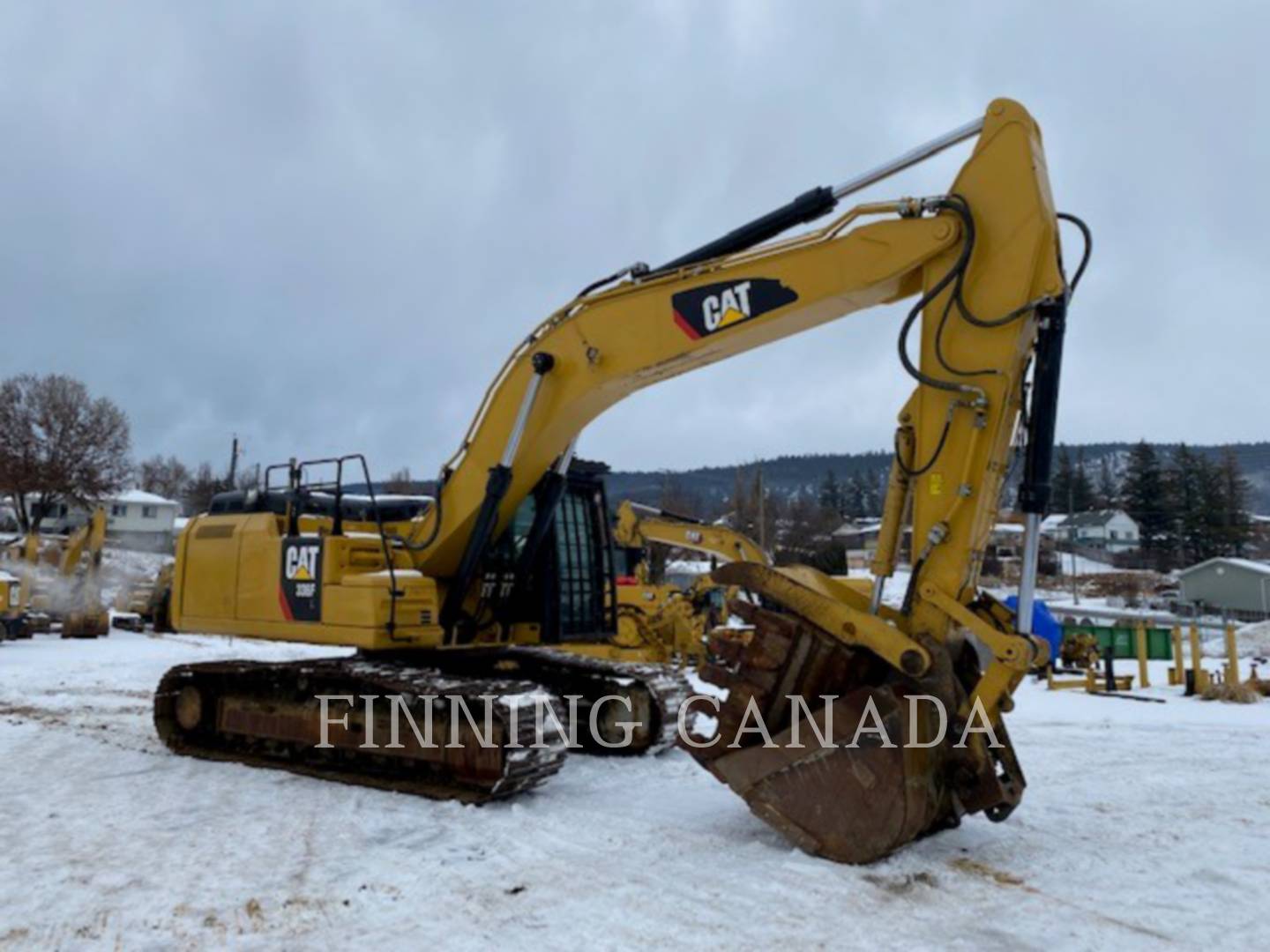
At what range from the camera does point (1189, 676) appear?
14.3m

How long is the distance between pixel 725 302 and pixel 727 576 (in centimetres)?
185

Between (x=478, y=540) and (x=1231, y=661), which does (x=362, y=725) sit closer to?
(x=478, y=540)

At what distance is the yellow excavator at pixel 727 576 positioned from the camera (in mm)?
5211

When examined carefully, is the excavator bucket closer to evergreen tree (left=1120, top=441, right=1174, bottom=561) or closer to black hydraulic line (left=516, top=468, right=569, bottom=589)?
black hydraulic line (left=516, top=468, right=569, bottom=589)

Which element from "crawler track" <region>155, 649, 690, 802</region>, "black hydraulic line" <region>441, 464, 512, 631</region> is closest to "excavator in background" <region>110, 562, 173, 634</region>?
"crawler track" <region>155, 649, 690, 802</region>

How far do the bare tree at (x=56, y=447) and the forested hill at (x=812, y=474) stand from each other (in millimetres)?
33703

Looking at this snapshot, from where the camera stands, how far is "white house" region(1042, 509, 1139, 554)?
88250mm

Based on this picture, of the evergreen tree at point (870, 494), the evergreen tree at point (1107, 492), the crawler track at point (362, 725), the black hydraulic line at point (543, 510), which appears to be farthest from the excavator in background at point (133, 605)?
the evergreen tree at point (870, 494)

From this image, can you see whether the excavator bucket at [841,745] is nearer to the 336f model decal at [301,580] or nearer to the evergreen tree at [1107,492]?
the 336f model decal at [301,580]

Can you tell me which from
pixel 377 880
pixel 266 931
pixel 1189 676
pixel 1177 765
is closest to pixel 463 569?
pixel 377 880

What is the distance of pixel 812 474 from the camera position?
489 feet

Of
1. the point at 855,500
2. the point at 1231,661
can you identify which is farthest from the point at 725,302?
the point at 855,500

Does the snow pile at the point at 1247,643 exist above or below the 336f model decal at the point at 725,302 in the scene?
below

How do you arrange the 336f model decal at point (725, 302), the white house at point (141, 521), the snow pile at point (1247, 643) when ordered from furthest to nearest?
the white house at point (141, 521) → the snow pile at point (1247, 643) → the 336f model decal at point (725, 302)
